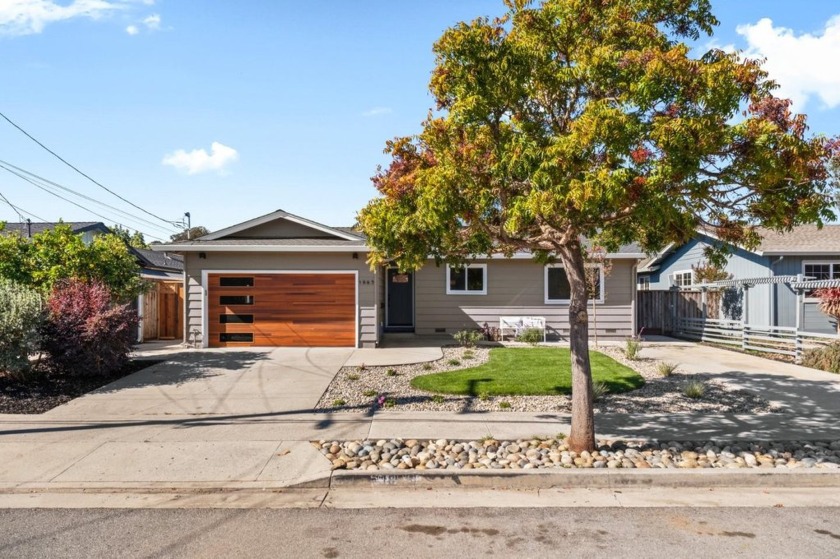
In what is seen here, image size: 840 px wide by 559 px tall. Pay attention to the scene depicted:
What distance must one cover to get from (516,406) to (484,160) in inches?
157

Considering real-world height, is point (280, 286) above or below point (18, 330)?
above

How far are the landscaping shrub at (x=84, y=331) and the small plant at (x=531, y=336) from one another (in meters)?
9.98

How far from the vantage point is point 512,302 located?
1611 centimetres

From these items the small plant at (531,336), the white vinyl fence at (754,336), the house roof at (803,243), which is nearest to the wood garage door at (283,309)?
the small plant at (531,336)

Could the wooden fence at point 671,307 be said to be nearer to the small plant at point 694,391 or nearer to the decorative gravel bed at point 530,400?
the decorative gravel bed at point 530,400

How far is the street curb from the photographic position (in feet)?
17.1

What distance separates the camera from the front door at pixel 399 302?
18000mm

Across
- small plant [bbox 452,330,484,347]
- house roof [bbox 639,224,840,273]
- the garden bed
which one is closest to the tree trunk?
the garden bed

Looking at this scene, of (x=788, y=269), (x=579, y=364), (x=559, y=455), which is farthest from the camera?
(x=788, y=269)

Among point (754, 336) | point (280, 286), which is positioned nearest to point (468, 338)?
point (280, 286)

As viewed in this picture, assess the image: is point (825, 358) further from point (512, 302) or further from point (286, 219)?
point (286, 219)

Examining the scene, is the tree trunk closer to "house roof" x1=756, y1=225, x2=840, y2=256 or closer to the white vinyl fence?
the white vinyl fence

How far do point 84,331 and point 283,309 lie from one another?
5026 mm

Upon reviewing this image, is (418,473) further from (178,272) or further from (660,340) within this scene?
(178,272)
